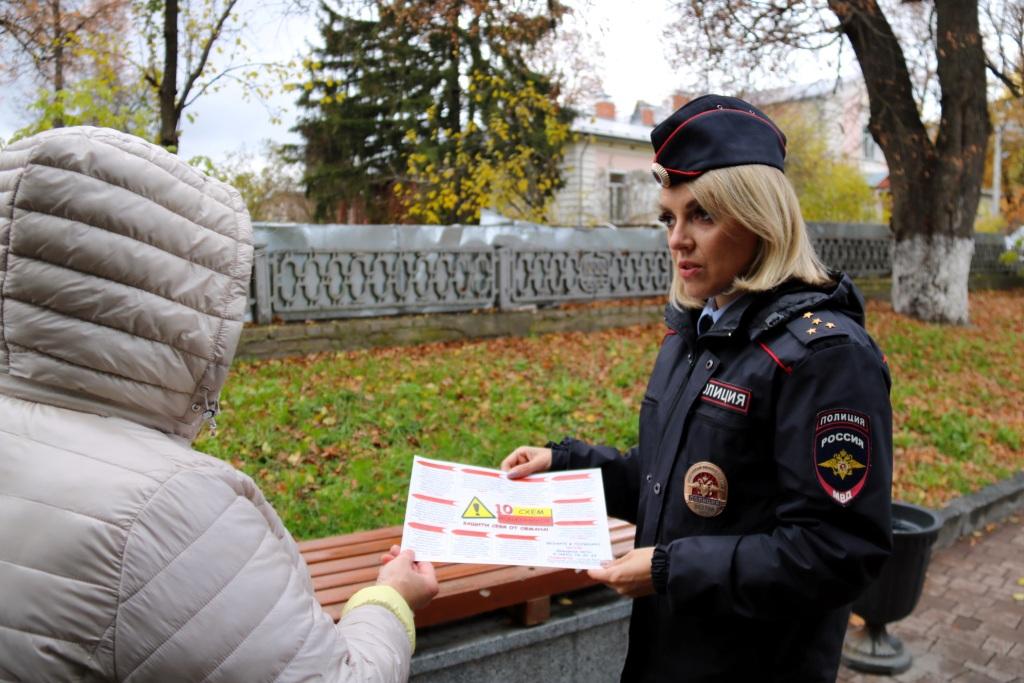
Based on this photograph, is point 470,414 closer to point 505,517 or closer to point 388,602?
point 505,517

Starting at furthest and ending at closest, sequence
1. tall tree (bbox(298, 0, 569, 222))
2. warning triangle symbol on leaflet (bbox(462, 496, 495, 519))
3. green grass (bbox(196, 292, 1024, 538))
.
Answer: tall tree (bbox(298, 0, 569, 222))
green grass (bbox(196, 292, 1024, 538))
warning triangle symbol on leaflet (bbox(462, 496, 495, 519))

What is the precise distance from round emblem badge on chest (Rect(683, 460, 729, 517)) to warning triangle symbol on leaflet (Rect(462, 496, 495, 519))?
552mm

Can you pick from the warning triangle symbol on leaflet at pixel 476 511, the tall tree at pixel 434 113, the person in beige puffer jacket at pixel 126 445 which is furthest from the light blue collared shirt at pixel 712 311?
the tall tree at pixel 434 113

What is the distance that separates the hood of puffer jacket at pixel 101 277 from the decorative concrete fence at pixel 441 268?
330 inches

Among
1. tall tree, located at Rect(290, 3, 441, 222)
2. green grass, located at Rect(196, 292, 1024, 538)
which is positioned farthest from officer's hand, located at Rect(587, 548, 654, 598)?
tall tree, located at Rect(290, 3, 441, 222)

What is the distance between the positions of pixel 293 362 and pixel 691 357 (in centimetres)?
786

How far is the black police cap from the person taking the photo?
6.07 ft

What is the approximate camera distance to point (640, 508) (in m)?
2.14

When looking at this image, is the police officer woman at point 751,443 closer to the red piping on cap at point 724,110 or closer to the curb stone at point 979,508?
the red piping on cap at point 724,110

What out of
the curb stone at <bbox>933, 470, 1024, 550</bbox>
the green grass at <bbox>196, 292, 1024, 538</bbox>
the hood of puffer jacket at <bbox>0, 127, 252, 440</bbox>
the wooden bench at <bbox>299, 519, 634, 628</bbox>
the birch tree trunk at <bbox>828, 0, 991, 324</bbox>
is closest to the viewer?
the hood of puffer jacket at <bbox>0, 127, 252, 440</bbox>

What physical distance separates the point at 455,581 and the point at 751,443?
152 cm

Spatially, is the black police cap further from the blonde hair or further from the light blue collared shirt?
the light blue collared shirt

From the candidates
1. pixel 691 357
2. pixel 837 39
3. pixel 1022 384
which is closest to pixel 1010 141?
pixel 837 39

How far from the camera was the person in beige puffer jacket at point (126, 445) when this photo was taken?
1.20m
